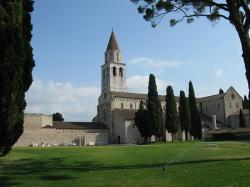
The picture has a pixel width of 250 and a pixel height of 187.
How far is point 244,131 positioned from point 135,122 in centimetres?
1851

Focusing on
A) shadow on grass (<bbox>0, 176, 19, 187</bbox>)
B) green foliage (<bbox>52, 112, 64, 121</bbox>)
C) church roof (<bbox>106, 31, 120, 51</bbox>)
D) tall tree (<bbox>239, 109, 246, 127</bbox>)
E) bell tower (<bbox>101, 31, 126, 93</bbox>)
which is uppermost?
church roof (<bbox>106, 31, 120, 51</bbox>)

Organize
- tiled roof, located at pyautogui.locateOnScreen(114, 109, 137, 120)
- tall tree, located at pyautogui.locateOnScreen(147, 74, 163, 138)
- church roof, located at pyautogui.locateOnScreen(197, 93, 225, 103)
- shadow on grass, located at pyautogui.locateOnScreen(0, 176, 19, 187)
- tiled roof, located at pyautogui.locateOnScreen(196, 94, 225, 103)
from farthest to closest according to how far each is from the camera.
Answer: tiled roof, located at pyautogui.locateOnScreen(196, 94, 225, 103)
church roof, located at pyautogui.locateOnScreen(197, 93, 225, 103)
tiled roof, located at pyautogui.locateOnScreen(114, 109, 137, 120)
tall tree, located at pyautogui.locateOnScreen(147, 74, 163, 138)
shadow on grass, located at pyautogui.locateOnScreen(0, 176, 19, 187)

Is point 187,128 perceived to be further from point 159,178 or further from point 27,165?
point 159,178

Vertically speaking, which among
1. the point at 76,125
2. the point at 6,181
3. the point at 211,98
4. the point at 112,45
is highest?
the point at 112,45

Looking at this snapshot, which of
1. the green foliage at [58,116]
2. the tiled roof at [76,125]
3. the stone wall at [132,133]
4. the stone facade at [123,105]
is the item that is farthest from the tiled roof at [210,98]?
the green foliage at [58,116]

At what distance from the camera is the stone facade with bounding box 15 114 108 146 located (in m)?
59.8

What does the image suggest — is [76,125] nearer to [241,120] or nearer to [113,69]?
[113,69]

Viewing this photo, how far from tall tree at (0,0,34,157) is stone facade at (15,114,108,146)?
44.8 metres

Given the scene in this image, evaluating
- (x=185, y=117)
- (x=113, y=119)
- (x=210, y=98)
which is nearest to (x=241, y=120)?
(x=210, y=98)

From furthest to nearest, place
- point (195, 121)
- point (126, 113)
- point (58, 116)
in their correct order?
point (58, 116), point (126, 113), point (195, 121)

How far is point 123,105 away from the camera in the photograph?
7362 centimetres

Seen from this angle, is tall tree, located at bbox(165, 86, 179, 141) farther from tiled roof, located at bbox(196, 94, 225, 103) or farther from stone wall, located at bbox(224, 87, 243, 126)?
tiled roof, located at bbox(196, 94, 225, 103)

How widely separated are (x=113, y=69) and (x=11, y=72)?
66.0 meters

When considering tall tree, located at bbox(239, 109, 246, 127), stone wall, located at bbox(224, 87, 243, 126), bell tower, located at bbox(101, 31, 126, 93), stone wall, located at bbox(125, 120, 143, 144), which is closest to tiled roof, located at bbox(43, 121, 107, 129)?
stone wall, located at bbox(125, 120, 143, 144)
